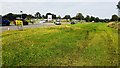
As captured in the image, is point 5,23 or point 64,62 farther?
point 5,23

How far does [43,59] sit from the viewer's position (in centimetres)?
1318

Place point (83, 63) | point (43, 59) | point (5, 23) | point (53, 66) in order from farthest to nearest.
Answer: point (5, 23)
point (43, 59)
point (83, 63)
point (53, 66)

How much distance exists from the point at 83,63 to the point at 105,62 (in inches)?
43.0

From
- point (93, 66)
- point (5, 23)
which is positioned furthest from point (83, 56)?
point (5, 23)

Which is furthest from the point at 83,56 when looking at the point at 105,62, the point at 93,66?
the point at 93,66

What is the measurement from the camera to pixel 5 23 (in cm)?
5791

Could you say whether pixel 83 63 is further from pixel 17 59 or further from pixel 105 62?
pixel 17 59

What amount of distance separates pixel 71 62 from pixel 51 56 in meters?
1.77

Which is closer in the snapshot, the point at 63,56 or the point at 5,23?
the point at 63,56

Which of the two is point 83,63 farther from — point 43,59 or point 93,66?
point 43,59

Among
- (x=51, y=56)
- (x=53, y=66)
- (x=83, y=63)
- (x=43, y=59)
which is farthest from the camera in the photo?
(x=51, y=56)

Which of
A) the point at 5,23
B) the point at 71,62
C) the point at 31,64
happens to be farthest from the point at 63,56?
the point at 5,23

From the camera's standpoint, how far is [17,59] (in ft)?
42.1

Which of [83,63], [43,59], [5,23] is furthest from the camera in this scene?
[5,23]
